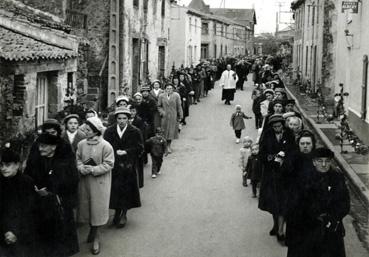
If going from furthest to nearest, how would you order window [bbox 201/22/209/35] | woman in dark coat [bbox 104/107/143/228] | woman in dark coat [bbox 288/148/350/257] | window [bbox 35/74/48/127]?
window [bbox 201/22/209/35] < window [bbox 35/74/48/127] < woman in dark coat [bbox 104/107/143/228] < woman in dark coat [bbox 288/148/350/257]

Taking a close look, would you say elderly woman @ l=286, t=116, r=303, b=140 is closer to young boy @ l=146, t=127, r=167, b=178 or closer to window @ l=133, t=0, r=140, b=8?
young boy @ l=146, t=127, r=167, b=178

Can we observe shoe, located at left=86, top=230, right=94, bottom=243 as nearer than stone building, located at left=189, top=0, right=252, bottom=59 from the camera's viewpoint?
Yes

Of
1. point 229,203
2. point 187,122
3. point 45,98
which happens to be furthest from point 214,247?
point 187,122

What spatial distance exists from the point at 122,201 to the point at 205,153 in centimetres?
656

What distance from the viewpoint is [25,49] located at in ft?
39.0

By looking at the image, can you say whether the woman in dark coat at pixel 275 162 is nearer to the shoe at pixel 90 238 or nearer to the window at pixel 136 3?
the shoe at pixel 90 238

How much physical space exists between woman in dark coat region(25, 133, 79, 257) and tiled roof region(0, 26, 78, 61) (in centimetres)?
428

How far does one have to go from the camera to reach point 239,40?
73812mm

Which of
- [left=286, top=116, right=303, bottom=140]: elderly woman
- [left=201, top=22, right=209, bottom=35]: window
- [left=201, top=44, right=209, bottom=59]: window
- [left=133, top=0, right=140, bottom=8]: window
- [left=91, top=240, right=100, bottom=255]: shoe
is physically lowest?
[left=91, top=240, right=100, bottom=255]: shoe

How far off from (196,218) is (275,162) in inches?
73.1

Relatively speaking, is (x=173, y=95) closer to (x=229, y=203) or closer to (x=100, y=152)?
(x=229, y=203)

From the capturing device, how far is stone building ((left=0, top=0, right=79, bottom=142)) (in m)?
11.4

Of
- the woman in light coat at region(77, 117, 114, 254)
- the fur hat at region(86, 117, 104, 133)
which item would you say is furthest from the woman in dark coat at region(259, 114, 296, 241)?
the fur hat at region(86, 117, 104, 133)

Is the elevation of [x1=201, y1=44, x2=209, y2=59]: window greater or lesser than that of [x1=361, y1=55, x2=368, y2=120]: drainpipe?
greater
